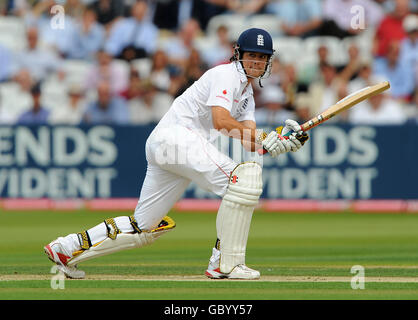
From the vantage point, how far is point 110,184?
12219 mm

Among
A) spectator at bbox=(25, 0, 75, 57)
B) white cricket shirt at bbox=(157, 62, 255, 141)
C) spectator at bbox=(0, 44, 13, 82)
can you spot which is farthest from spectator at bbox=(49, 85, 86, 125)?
white cricket shirt at bbox=(157, 62, 255, 141)

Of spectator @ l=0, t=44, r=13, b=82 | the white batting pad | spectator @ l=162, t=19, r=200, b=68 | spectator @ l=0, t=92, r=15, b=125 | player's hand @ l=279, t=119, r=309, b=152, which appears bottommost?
the white batting pad

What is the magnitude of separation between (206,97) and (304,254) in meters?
2.64

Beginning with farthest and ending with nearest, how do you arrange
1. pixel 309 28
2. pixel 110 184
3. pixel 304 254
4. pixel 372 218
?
pixel 309 28 → pixel 110 184 → pixel 372 218 → pixel 304 254

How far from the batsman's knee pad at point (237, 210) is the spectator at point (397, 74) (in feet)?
23.9

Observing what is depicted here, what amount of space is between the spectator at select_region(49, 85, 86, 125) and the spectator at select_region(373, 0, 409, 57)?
14.4 ft

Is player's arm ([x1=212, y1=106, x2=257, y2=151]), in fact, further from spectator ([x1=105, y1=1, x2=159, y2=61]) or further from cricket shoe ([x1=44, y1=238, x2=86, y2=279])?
spectator ([x1=105, y1=1, x2=159, y2=61])

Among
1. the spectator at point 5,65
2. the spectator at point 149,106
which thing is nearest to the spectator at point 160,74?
the spectator at point 149,106

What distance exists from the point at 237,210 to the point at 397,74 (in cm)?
760

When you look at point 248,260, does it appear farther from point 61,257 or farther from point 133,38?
point 133,38

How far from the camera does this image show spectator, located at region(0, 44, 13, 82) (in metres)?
13.6

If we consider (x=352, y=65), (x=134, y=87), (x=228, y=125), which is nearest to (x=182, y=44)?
(x=134, y=87)
